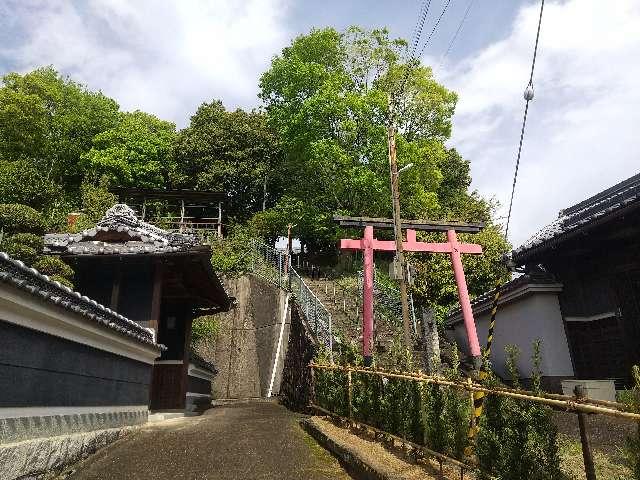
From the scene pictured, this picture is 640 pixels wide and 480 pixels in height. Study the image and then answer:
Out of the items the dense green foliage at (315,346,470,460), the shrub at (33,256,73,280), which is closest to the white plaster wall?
the dense green foliage at (315,346,470,460)

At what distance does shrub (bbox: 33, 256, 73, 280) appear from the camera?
15969 mm

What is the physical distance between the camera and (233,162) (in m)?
34.3

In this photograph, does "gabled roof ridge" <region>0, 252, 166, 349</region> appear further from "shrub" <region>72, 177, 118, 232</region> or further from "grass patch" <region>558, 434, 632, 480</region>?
"shrub" <region>72, 177, 118, 232</region>

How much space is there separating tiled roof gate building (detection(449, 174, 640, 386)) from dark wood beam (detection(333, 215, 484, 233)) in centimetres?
220

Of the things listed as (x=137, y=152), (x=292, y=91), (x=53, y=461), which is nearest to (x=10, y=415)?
(x=53, y=461)

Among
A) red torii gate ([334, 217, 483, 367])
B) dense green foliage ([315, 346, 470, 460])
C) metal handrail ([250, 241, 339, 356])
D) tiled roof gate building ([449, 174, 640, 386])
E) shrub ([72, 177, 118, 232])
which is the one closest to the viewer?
dense green foliage ([315, 346, 470, 460])

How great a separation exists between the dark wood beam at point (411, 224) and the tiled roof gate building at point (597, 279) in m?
2.20

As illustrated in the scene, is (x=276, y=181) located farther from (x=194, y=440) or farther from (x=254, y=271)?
(x=194, y=440)

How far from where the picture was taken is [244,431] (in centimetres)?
916

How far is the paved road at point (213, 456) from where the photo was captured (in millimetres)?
5984

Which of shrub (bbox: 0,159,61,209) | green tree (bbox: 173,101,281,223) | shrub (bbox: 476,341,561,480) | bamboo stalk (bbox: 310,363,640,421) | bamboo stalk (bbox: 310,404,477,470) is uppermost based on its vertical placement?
green tree (bbox: 173,101,281,223)

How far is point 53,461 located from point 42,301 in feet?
7.37

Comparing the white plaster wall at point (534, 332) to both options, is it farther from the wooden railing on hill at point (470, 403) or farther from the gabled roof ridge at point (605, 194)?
the wooden railing on hill at point (470, 403)

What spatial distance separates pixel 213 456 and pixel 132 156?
3185cm
